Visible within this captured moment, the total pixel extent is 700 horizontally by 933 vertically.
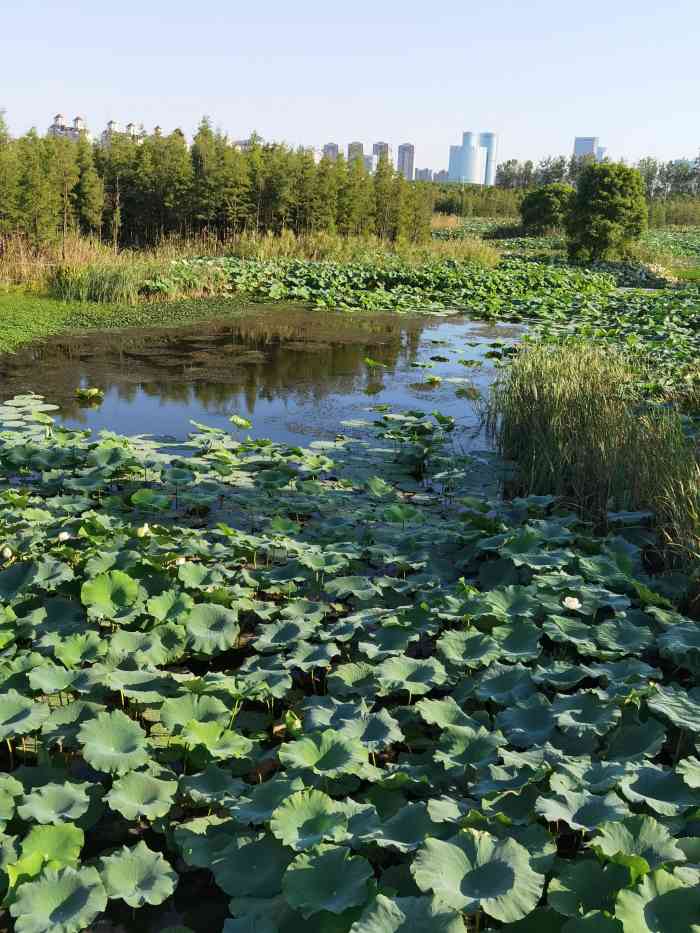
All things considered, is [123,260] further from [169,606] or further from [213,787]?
[213,787]

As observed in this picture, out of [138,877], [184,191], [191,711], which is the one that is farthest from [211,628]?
[184,191]

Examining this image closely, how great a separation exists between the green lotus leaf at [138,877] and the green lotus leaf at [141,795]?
0.38 ft

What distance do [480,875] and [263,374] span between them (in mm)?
7627

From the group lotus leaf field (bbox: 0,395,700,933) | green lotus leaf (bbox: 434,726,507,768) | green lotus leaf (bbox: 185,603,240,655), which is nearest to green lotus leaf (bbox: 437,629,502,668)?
lotus leaf field (bbox: 0,395,700,933)

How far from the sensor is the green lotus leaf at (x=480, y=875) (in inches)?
63.9

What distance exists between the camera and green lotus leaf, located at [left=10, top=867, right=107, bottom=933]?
165 cm

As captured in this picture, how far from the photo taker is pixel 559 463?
16.4 feet

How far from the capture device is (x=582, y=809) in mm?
1961

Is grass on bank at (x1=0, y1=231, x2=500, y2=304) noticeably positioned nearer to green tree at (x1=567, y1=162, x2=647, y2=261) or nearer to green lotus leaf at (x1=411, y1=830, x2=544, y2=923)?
green tree at (x1=567, y1=162, x2=647, y2=261)

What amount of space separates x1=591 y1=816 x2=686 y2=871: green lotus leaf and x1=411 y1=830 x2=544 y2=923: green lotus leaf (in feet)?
0.61

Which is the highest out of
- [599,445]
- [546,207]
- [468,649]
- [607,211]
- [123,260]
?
[546,207]

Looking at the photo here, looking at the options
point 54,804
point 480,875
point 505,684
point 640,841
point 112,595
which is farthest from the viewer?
point 112,595

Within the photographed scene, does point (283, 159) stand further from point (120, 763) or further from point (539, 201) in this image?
point (120, 763)

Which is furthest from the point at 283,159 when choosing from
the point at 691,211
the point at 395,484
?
the point at 691,211
